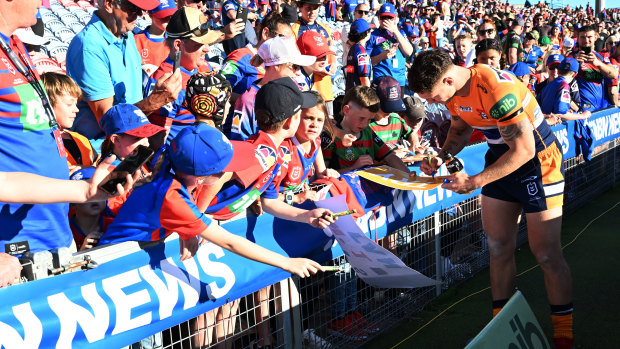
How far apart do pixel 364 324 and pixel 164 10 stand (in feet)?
9.48

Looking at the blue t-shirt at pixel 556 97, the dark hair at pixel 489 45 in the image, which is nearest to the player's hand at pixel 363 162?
the dark hair at pixel 489 45

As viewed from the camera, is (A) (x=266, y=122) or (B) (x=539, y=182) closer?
(A) (x=266, y=122)

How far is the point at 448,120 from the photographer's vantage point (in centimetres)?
654

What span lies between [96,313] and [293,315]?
132 cm

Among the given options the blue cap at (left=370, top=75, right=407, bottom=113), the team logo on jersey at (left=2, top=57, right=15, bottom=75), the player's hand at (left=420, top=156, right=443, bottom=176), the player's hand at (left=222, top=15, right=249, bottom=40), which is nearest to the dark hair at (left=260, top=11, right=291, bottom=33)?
the player's hand at (left=222, top=15, right=249, bottom=40)

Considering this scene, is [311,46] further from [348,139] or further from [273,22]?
[348,139]

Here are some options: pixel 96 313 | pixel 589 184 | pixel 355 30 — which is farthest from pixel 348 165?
pixel 589 184

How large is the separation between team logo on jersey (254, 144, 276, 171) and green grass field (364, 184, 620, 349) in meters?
1.67

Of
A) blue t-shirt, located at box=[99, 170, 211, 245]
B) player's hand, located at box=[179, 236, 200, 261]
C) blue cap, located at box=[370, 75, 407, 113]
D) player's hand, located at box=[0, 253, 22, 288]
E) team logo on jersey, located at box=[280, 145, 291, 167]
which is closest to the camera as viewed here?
player's hand, located at box=[0, 253, 22, 288]

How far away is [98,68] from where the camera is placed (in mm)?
3738

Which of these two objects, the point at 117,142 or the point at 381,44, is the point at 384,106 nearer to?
the point at 117,142

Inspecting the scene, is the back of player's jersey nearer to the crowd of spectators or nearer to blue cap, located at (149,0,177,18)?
the crowd of spectators

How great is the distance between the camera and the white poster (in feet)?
10.7

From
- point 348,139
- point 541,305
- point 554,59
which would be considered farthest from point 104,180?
point 554,59
